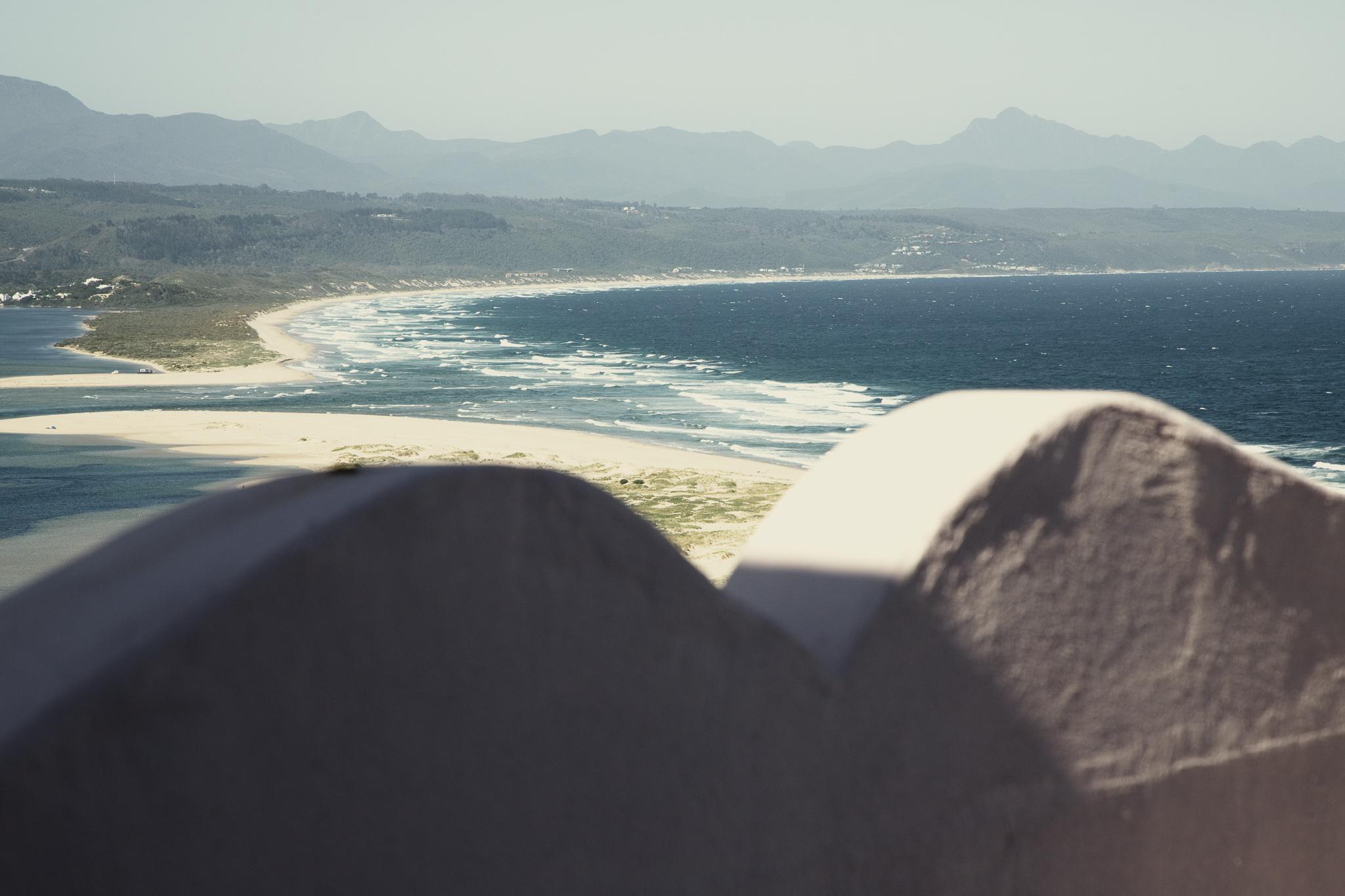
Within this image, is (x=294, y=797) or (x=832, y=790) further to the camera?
(x=832, y=790)

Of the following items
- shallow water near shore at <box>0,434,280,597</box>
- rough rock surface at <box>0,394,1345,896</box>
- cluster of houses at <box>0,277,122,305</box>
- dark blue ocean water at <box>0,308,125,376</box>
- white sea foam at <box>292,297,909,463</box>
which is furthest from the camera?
cluster of houses at <box>0,277,122,305</box>

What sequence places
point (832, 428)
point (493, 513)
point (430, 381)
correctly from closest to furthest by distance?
point (493, 513) → point (832, 428) → point (430, 381)

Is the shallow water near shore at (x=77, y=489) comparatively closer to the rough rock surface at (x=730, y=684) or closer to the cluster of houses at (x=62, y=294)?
the rough rock surface at (x=730, y=684)

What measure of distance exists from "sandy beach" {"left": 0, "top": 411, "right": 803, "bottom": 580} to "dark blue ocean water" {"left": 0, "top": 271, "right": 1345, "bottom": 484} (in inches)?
103

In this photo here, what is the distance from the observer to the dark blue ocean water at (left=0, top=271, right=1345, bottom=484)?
4016 cm

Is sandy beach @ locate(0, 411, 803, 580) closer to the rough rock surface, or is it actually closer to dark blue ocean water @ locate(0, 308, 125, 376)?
the rough rock surface

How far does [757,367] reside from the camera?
63469 mm

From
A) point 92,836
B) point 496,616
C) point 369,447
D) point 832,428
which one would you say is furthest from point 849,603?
point 832,428

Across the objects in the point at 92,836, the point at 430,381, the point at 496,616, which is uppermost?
the point at 496,616

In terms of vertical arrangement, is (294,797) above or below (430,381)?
above

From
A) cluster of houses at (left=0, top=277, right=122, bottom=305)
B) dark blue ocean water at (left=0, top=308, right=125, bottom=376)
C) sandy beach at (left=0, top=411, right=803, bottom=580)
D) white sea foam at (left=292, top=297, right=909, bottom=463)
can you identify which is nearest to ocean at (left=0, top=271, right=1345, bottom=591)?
white sea foam at (left=292, top=297, right=909, bottom=463)

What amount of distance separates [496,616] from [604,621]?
0.85 feet

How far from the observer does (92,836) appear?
1.82 meters

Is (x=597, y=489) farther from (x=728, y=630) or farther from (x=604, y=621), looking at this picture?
(x=728, y=630)
